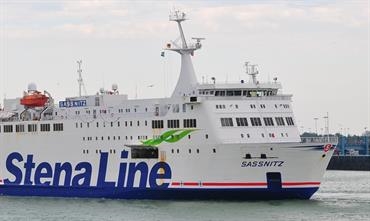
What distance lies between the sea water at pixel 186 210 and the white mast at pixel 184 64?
4804mm

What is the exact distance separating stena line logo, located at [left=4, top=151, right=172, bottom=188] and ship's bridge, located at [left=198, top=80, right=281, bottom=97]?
10.7 feet

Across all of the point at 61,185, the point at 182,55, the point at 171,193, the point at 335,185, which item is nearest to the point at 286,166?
the point at 171,193

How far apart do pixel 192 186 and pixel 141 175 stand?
239 centimetres

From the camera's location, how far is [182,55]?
4094 cm

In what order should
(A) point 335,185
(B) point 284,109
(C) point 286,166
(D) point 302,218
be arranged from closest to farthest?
1. (D) point 302,218
2. (C) point 286,166
3. (B) point 284,109
4. (A) point 335,185

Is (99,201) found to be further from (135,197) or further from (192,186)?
(192,186)

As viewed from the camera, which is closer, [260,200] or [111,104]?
[260,200]

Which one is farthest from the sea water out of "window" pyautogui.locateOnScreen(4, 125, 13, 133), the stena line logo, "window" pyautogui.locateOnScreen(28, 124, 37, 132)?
"window" pyautogui.locateOnScreen(4, 125, 13, 133)

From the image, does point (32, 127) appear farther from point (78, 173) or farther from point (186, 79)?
point (186, 79)

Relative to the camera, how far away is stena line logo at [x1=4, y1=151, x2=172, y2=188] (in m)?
38.4

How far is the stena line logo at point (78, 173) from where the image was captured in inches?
1511

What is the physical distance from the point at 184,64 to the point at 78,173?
6.18m

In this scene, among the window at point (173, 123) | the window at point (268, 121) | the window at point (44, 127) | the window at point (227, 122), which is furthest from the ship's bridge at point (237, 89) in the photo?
the window at point (44, 127)

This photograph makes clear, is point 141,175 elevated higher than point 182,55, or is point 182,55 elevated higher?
point 182,55
